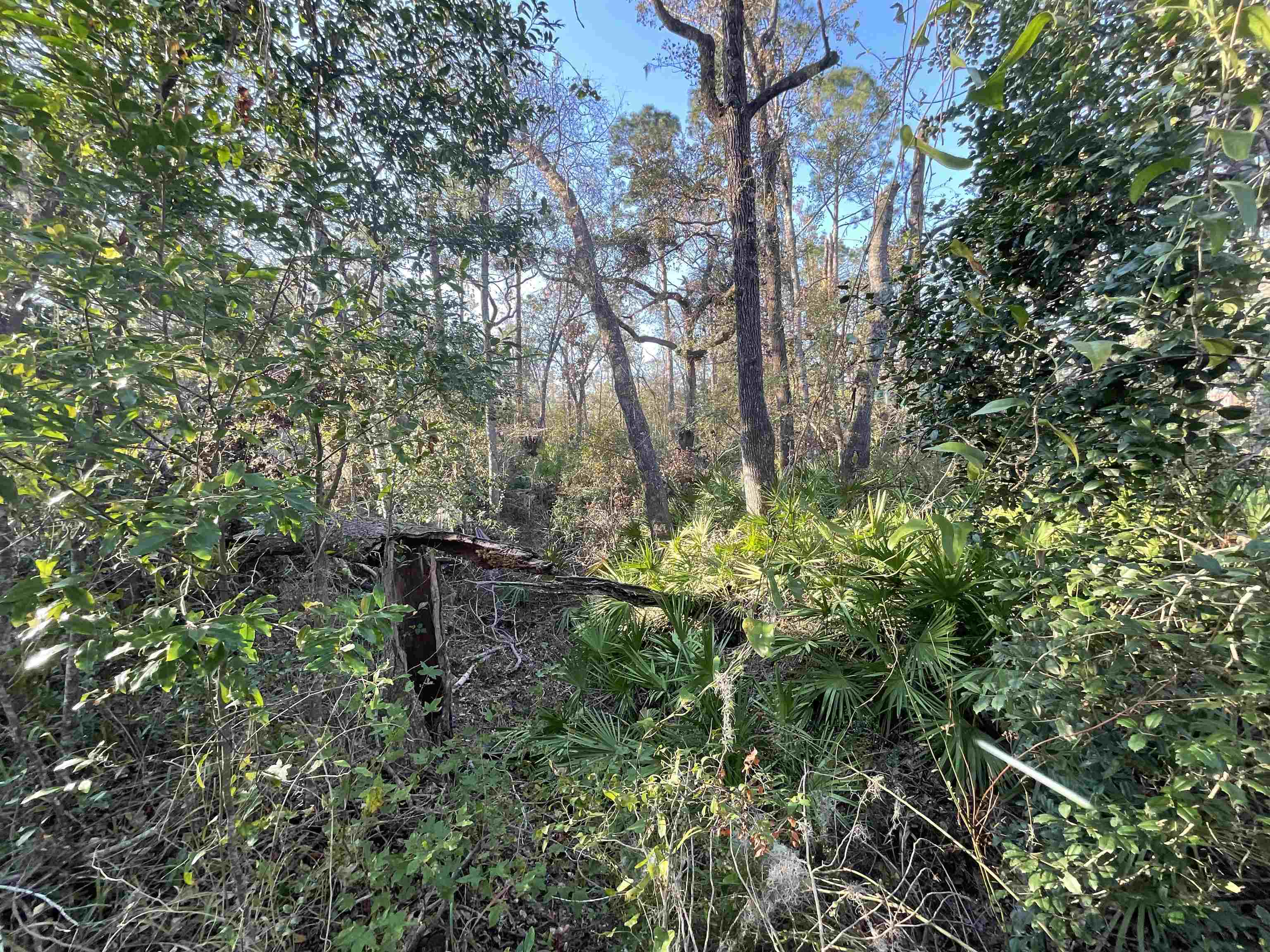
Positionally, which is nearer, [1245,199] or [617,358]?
[1245,199]

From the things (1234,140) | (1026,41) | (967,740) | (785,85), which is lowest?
(967,740)

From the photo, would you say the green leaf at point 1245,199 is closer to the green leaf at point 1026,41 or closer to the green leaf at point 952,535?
the green leaf at point 1026,41

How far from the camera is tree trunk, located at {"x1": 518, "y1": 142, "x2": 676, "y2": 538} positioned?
707 centimetres

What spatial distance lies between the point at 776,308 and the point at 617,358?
2.43 metres

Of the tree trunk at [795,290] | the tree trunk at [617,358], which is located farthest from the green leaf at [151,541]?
the tree trunk at [795,290]

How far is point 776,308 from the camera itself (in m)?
7.18

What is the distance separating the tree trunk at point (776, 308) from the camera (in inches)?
Result: 270

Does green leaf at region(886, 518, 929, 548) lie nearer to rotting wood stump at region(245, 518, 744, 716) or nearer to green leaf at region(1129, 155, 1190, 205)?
green leaf at region(1129, 155, 1190, 205)

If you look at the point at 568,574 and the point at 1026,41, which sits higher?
the point at 1026,41

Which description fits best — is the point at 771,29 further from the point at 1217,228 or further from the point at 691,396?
the point at 1217,228

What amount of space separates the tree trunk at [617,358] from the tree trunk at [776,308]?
1.83 meters

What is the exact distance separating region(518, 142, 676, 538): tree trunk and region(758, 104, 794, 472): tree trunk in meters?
1.83

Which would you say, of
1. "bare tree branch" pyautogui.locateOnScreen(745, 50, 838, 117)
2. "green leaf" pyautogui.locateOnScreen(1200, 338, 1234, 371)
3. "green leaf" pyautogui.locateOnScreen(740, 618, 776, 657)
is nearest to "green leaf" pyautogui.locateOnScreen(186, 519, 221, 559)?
"green leaf" pyautogui.locateOnScreen(740, 618, 776, 657)

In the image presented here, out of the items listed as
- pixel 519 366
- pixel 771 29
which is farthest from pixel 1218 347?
pixel 519 366
